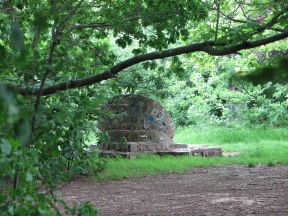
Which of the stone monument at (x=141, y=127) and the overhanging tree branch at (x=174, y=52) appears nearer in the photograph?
the overhanging tree branch at (x=174, y=52)

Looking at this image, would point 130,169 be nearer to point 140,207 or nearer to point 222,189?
point 222,189

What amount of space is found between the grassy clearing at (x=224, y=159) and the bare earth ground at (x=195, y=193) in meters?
0.49

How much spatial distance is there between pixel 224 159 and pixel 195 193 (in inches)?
159

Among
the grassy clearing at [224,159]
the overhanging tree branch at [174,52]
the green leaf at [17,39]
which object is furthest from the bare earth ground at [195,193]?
the green leaf at [17,39]

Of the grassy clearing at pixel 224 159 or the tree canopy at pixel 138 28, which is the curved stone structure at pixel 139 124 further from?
the tree canopy at pixel 138 28

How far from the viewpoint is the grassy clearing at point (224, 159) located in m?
9.12

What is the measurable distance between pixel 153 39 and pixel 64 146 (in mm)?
3103

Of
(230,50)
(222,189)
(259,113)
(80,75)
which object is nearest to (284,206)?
(222,189)

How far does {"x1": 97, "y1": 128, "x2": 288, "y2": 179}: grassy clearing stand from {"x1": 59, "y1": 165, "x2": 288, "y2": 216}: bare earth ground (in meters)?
0.49

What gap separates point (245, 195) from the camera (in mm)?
6402

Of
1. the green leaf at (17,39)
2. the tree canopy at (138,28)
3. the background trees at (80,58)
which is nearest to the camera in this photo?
the green leaf at (17,39)

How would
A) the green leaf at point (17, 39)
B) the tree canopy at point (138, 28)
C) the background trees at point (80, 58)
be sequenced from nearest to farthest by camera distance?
the green leaf at point (17, 39)
the background trees at point (80, 58)
the tree canopy at point (138, 28)

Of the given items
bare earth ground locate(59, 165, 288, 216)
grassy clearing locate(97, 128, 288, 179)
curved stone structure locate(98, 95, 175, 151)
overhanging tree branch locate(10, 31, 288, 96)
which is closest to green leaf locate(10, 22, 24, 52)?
overhanging tree branch locate(10, 31, 288, 96)

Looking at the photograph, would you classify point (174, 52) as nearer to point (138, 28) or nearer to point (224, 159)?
point (138, 28)
